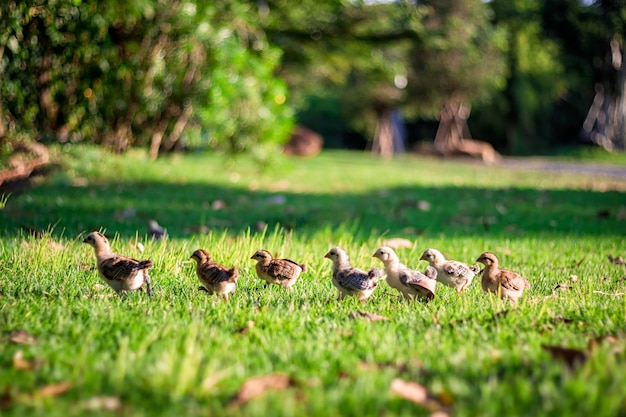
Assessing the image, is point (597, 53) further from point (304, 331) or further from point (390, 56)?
point (304, 331)

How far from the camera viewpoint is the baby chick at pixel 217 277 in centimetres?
407

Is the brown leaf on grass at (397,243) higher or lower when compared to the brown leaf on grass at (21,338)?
lower

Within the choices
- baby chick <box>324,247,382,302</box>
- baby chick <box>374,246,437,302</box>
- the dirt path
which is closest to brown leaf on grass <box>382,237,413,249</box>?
baby chick <box>374,246,437,302</box>

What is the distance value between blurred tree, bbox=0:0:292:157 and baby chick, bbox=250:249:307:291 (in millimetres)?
6303

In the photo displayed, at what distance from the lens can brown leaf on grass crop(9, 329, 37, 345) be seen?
307cm

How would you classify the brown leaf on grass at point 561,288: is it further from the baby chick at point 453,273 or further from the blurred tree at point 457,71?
the blurred tree at point 457,71

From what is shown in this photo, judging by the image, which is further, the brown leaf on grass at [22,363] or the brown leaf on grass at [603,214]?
the brown leaf on grass at [603,214]

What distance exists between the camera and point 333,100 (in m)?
44.2

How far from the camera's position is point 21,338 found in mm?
3107

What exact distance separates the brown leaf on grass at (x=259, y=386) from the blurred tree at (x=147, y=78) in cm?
801

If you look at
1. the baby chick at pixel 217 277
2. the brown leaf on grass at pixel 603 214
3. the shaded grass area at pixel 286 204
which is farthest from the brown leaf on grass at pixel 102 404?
the brown leaf on grass at pixel 603 214

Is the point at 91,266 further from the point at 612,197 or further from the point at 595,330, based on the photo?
the point at 612,197

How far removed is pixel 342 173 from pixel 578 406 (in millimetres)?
15546

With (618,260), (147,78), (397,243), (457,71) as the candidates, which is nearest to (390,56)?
(457,71)
